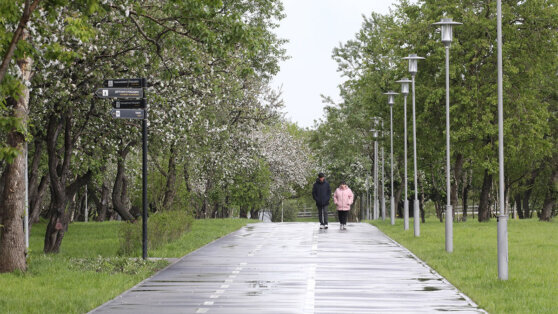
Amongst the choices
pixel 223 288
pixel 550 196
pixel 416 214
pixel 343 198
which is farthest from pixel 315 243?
pixel 550 196

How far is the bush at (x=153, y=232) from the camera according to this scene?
72.3ft

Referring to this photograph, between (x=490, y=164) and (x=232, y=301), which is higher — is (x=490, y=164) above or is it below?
above

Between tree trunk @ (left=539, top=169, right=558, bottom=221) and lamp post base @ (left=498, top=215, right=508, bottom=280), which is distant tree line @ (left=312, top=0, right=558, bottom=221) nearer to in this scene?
tree trunk @ (left=539, top=169, right=558, bottom=221)

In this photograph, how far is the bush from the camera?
72.3ft

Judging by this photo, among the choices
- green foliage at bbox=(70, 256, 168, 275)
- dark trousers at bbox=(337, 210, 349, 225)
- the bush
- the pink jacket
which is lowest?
green foliage at bbox=(70, 256, 168, 275)

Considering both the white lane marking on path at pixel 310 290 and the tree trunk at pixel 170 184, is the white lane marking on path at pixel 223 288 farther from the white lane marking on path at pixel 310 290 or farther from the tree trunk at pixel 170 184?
the tree trunk at pixel 170 184

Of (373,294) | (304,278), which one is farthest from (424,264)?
(373,294)

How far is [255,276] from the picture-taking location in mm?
16906

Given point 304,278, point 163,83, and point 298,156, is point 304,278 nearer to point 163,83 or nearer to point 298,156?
point 163,83

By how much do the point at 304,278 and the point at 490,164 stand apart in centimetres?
2718

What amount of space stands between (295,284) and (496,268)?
4.91 m

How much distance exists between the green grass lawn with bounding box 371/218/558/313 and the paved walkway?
0.40 metres

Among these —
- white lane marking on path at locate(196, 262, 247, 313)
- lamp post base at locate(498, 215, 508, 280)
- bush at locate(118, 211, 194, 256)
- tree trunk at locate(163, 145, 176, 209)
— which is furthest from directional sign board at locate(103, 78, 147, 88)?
tree trunk at locate(163, 145, 176, 209)

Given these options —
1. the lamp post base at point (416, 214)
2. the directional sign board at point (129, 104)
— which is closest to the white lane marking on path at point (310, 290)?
the directional sign board at point (129, 104)
